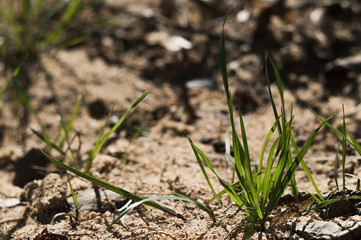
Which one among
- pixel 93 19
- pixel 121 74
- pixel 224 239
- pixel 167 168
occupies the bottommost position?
pixel 224 239

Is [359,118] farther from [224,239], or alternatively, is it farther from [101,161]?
[101,161]

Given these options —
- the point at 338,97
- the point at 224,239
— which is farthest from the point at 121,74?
the point at 224,239

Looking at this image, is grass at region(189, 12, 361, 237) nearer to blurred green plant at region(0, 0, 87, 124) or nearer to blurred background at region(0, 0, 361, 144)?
blurred background at region(0, 0, 361, 144)

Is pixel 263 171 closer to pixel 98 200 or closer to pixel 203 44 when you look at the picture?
pixel 98 200

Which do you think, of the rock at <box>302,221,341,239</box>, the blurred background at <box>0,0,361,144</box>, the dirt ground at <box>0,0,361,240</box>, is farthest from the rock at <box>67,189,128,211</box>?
the blurred background at <box>0,0,361,144</box>

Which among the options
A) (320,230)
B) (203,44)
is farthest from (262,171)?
(203,44)

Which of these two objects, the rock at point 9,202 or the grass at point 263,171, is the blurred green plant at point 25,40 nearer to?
the rock at point 9,202

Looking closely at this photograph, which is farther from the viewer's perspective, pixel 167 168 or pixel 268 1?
pixel 268 1

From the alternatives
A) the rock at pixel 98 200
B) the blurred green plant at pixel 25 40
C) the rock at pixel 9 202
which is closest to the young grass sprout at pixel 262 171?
the rock at pixel 98 200
